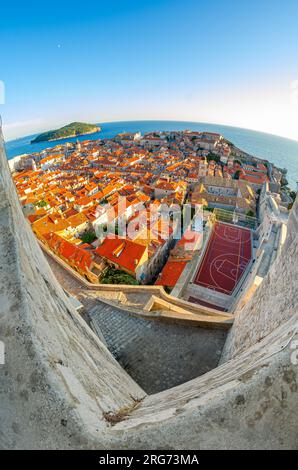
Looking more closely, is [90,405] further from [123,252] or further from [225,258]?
[225,258]

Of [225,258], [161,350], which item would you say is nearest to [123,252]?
[225,258]

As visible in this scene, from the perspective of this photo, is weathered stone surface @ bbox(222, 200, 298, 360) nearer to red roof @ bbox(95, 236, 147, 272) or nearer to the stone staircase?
the stone staircase

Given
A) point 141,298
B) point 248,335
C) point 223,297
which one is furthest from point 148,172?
point 248,335

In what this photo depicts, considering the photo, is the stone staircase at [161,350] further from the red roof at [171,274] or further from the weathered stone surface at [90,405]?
the red roof at [171,274]

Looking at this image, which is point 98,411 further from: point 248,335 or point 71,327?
point 248,335

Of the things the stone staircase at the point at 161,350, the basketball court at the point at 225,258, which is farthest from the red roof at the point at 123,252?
the stone staircase at the point at 161,350
